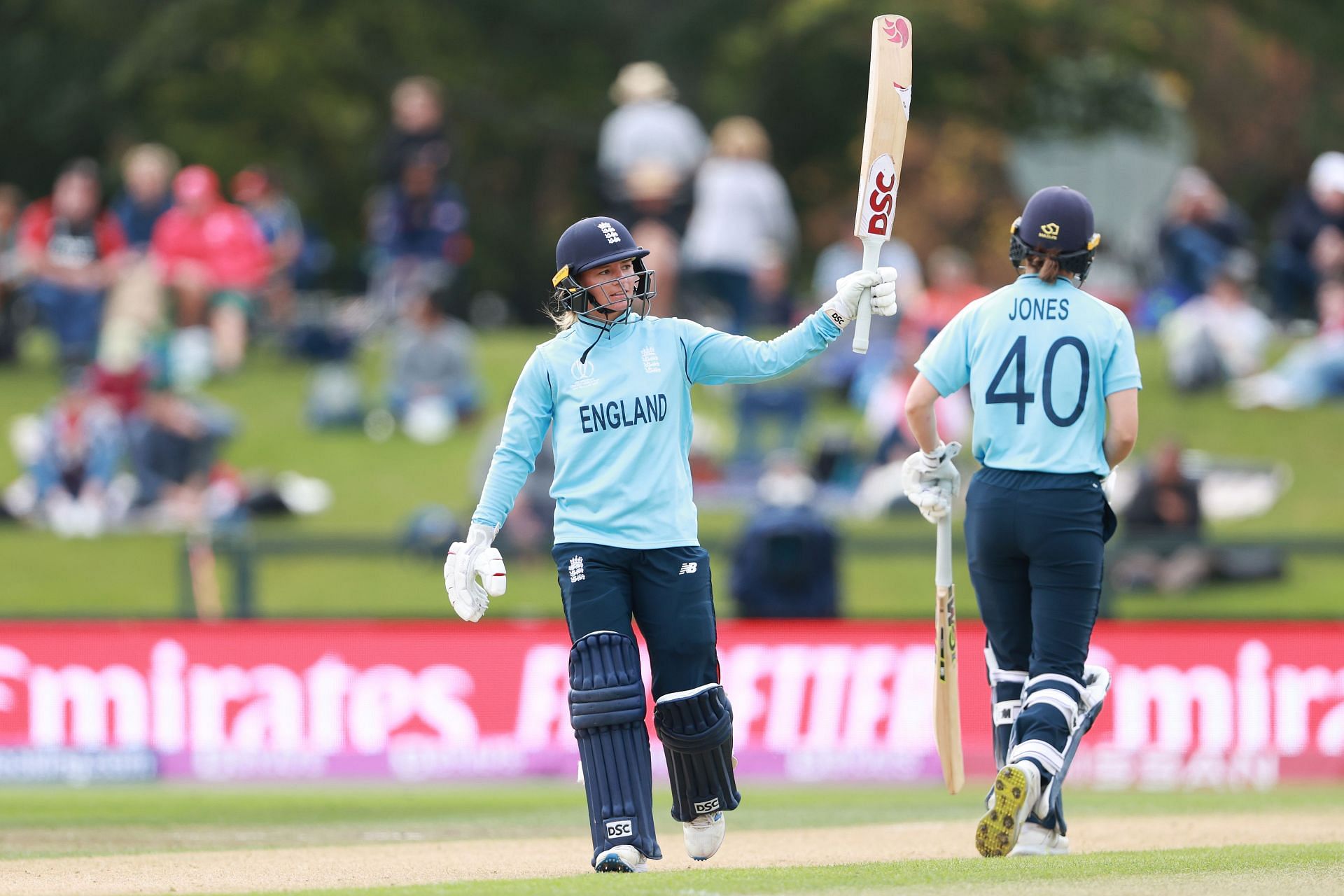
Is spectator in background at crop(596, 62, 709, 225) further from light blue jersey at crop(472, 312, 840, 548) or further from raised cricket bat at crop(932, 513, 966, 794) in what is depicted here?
light blue jersey at crop(472, 312, 840, 548)

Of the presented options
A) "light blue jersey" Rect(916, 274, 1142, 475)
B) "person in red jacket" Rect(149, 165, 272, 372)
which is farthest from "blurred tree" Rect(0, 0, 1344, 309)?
"light blue jersey" Rect(916, 274, 1142, 475)

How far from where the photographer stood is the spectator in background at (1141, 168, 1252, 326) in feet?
63.2

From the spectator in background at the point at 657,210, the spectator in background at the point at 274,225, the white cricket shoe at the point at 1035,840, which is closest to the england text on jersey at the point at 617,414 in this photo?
the white cricket shoe at the point at 1035,840

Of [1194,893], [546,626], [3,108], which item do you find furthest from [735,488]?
[3,108]

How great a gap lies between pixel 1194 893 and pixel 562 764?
7039mm

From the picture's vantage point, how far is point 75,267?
19484 millimetres

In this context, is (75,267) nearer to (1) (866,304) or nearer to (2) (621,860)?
(1) (866,304)

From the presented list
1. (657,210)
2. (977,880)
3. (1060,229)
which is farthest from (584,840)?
(657,210)

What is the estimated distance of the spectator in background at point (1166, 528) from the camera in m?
15.0

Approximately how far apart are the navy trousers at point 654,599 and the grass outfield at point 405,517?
6.85 meters

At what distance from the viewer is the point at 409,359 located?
18.9m

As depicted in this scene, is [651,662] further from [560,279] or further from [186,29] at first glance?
[186,29]

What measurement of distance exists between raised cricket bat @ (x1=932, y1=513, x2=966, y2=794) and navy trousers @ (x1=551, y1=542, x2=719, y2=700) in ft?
3.97

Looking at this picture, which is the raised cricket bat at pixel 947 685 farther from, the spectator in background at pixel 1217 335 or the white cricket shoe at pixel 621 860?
the spectator in background at pixel 1217 335
